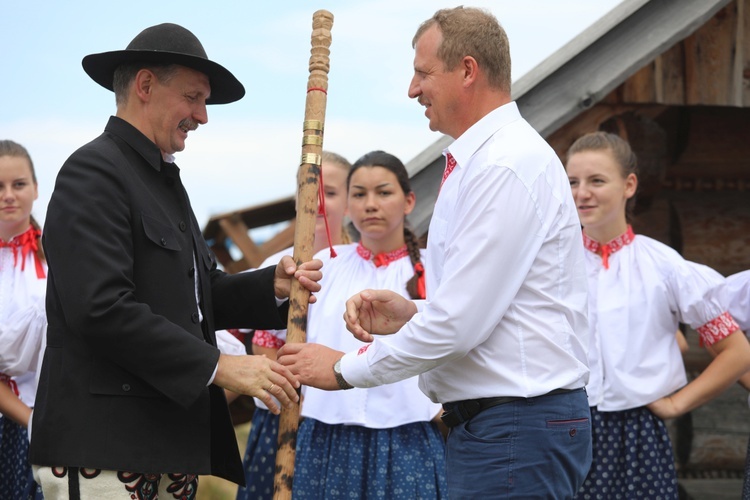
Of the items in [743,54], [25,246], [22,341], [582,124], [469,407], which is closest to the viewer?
[469,407]

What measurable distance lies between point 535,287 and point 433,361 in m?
0.36

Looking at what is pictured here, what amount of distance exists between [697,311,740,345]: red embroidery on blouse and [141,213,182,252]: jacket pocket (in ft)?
8.17

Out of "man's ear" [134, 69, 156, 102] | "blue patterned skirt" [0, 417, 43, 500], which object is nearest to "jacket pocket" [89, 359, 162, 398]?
"man's ear" [134, 69, 156, 102]

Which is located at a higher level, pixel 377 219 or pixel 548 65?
pixel 548 65

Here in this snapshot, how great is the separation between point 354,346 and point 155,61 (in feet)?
5.79

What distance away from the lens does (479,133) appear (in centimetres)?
297

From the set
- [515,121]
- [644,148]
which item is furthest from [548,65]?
[515,121]

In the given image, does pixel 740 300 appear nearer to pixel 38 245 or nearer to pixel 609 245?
pixel 609 245

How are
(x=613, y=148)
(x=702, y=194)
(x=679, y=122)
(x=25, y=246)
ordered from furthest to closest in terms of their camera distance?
1. (x=702, y=194)
2. (x=679, y=122)
3. (x=25, y=246)
4. (x=613, y=148)

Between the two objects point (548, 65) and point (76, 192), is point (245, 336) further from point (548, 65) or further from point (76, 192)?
point (76, 192)

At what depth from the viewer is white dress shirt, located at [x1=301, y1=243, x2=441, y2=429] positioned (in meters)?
4.25

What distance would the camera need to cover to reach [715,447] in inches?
247

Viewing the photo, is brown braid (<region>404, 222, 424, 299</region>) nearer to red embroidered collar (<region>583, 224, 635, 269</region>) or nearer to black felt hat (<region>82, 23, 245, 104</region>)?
red embroidered collar (<region>583, 224, 635, 269</region>)

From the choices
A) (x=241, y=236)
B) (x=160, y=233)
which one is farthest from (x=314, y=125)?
(x=241, y=236)
